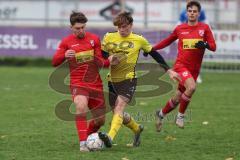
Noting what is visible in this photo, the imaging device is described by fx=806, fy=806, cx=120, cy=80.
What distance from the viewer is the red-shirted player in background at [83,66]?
10.8 m

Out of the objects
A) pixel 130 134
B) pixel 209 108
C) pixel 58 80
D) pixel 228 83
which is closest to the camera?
pixel 130 134

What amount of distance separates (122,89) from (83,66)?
2.11 ft

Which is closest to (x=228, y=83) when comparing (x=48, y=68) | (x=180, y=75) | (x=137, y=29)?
(x=137, y=29)

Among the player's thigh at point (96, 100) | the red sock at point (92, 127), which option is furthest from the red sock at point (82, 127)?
the red sock at point (92, 127)

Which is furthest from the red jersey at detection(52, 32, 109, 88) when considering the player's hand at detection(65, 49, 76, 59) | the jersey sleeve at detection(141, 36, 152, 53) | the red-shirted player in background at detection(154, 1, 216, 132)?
the red-shirted player in background at detection(154, 1, 216, 132)

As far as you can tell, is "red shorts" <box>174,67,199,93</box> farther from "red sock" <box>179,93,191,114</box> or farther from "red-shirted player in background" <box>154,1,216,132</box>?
"red sock" <box>179,93,191,114</box>

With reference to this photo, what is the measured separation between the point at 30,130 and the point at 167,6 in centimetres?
1779

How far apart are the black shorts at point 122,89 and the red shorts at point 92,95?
0.24m

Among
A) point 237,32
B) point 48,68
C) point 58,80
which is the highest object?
point 58,80

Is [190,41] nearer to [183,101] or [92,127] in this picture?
[183,101]

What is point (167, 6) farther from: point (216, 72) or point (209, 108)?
point (209, 108)

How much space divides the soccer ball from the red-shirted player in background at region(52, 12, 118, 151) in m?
0.14

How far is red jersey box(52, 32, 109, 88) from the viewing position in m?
10.9

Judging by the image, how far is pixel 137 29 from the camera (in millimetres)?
25375
